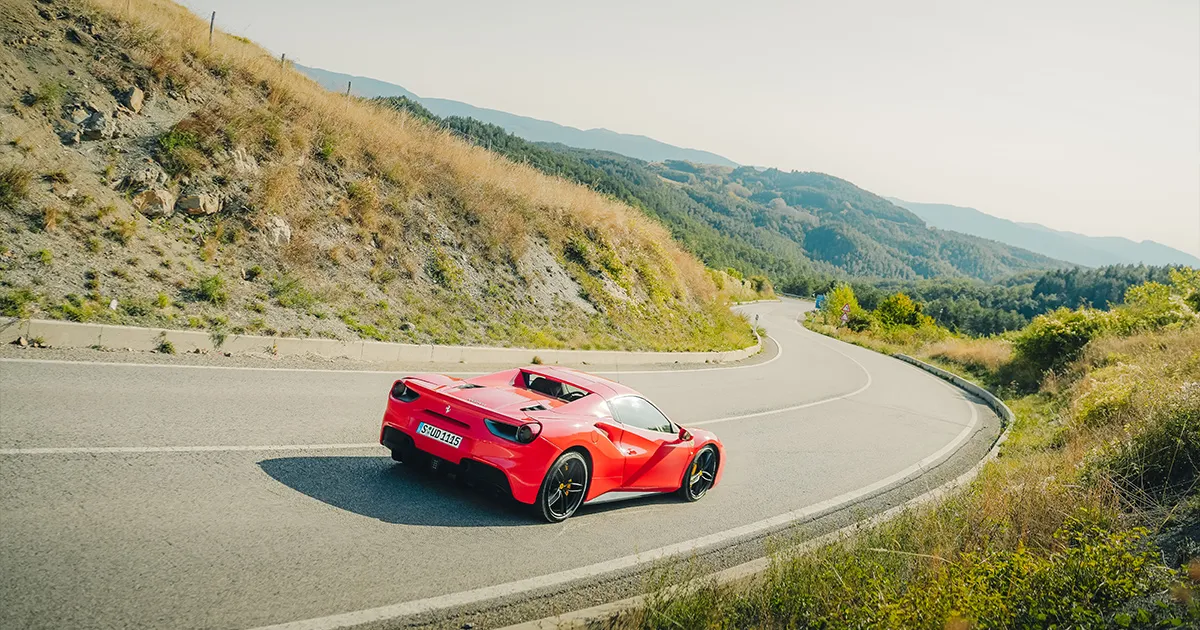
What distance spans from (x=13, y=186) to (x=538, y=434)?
10.4 meters

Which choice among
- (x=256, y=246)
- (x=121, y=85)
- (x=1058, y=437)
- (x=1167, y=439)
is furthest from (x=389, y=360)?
(x=1058, y=437)

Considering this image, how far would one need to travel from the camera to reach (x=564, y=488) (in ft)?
20.3

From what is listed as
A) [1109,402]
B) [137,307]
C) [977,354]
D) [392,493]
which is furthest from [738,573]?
[977,354]

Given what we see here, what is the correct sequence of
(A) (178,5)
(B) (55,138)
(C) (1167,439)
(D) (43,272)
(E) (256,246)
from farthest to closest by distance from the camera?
1. (A) (178,5)
2. (E) (256,246)
3. (B) (55,138)
4. (D) (43,272)
5. (C) (1167,439)

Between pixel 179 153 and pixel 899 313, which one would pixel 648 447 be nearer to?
pixel 179 153

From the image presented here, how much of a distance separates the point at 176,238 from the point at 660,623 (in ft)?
39.0

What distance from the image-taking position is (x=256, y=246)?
13711 millimetres

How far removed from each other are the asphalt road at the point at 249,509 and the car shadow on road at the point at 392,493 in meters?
0.02

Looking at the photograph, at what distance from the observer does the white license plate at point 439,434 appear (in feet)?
19.4

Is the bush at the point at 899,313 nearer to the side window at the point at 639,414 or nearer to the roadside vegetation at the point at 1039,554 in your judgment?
the roadside vegetation at the point at 1039,554

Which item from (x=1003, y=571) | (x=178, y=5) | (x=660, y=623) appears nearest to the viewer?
(x=660, y=623)

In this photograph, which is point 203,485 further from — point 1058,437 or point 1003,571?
point 1058,437

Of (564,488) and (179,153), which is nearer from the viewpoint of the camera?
(564,488)

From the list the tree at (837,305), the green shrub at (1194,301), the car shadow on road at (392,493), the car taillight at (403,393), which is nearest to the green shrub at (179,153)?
the car shadow on road at (392,493)
